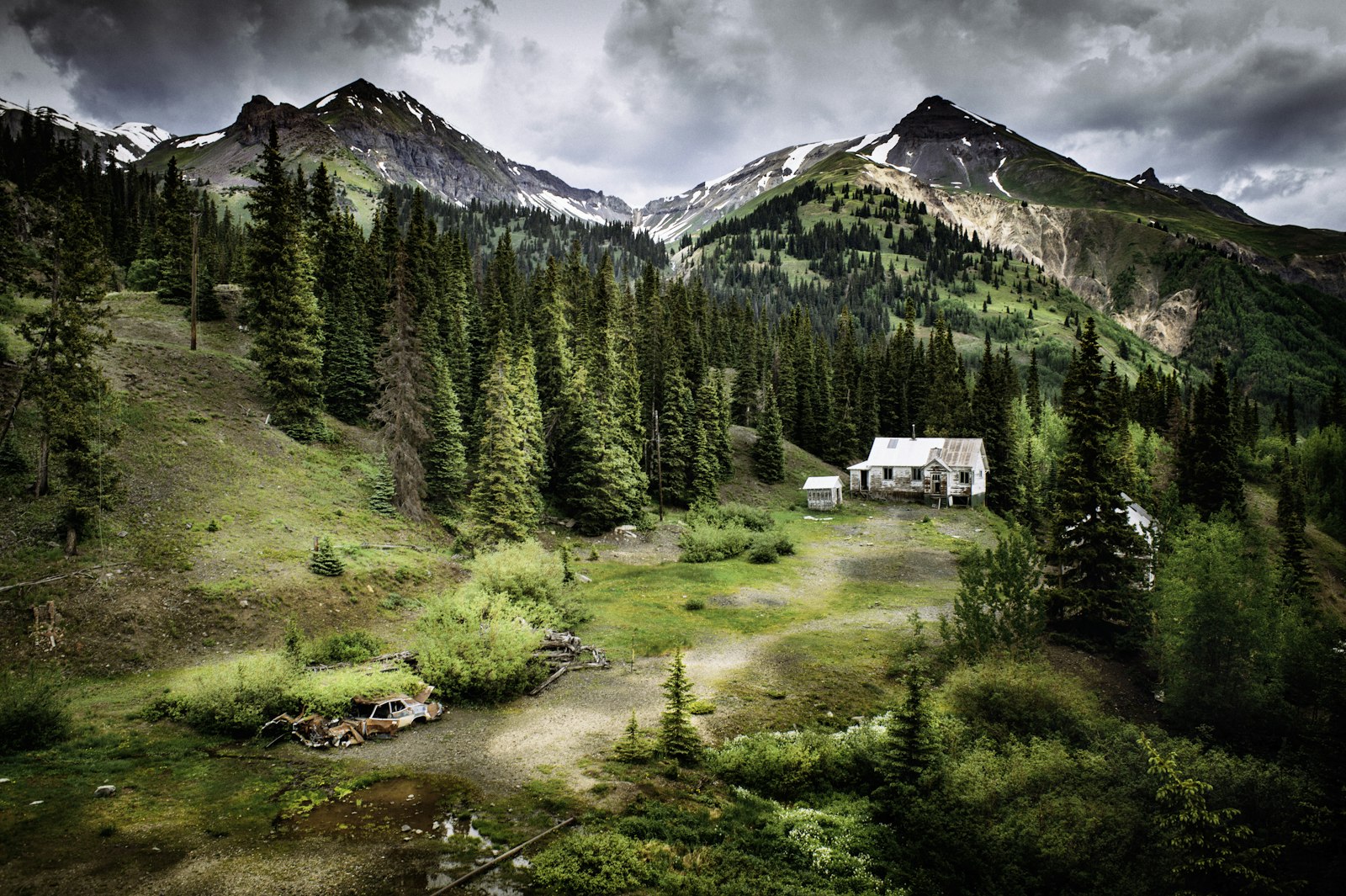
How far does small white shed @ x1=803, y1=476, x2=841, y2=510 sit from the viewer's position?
68.6m

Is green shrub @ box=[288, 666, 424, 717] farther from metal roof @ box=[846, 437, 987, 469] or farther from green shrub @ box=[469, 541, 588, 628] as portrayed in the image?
metal roof @ box=[846, 437, 987, 469]

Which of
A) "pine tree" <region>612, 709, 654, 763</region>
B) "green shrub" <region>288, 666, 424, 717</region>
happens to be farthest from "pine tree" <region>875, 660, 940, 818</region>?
"green shrub" <region>288, 666, 424, 717</region>

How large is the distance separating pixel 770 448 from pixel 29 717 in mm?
65915

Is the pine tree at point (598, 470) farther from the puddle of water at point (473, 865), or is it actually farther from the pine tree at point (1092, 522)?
the puddle of water at point (473, 865)

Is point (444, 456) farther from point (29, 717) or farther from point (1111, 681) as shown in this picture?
point (1111, 681)

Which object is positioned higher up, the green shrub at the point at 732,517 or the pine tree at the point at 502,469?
the pine tree at the point at 502,469

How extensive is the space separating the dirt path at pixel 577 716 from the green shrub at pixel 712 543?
24.9 ft

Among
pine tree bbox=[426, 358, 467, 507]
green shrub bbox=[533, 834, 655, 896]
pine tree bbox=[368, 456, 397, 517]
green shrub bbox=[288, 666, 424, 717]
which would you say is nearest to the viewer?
green shrub bbox=[533, 834, 655, 896]

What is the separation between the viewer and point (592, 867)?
40.0 feet

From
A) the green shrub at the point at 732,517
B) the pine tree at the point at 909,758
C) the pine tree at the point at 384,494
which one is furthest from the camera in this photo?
the green shrub at the point at 732,517

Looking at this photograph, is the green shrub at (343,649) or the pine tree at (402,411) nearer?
the green shrub at (343,649)

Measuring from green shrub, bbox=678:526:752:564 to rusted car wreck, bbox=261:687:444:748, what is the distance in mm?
27117

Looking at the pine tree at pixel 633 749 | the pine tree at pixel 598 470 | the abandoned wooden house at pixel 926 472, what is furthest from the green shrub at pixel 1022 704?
the abandoned wooden house at pixel 926 472

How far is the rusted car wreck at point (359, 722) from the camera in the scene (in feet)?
59.8
